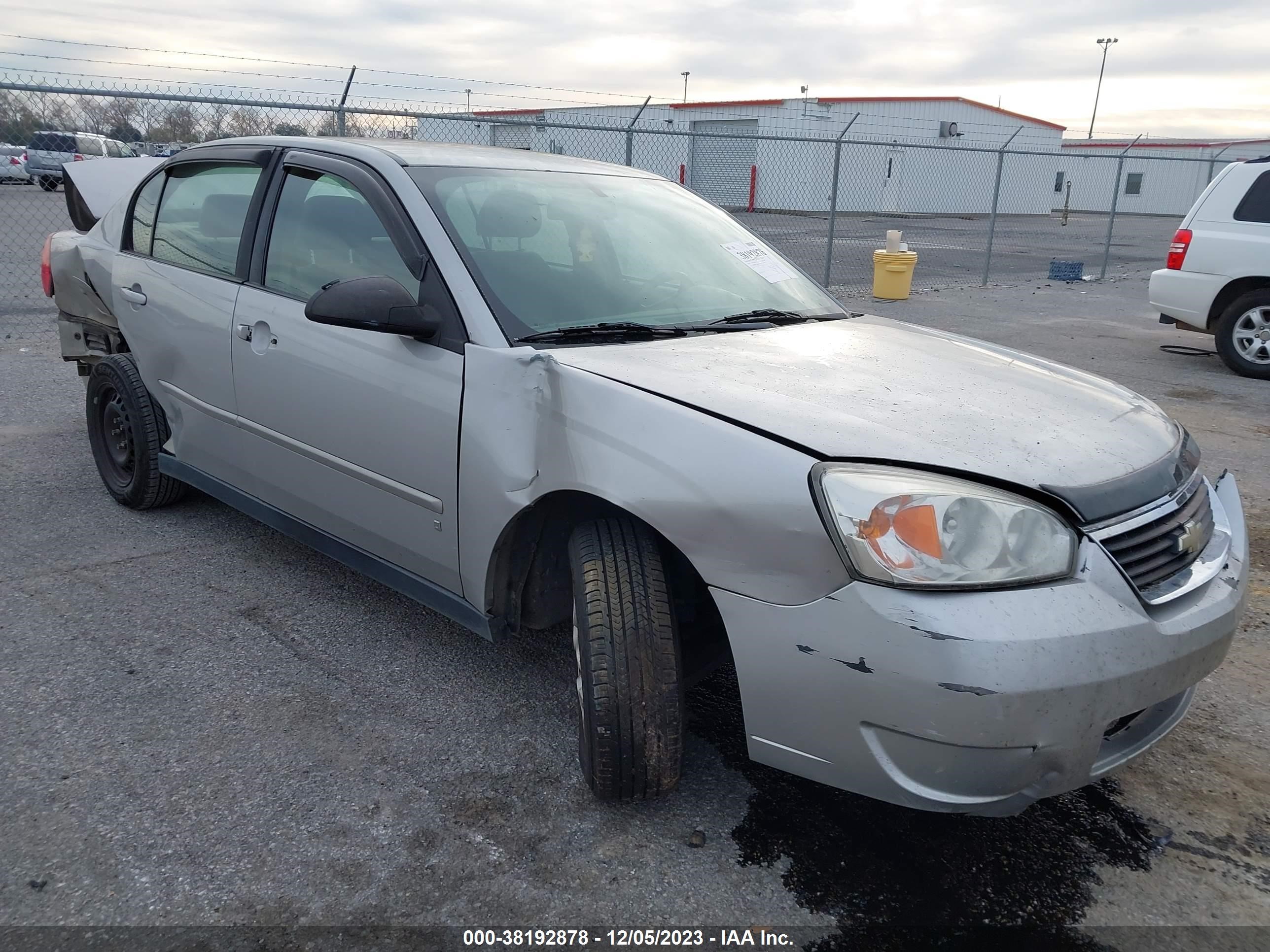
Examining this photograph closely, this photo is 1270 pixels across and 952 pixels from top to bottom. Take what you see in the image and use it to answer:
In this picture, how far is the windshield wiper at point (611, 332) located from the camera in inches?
107

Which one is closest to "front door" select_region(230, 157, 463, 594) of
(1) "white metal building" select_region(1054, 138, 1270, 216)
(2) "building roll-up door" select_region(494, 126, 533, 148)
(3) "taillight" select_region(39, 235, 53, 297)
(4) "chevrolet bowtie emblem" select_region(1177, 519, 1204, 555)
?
(4) "chevrolet bowtie emblem" select_region(1177, 519, 1204, 555)

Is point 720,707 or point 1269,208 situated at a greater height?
point 1269,208

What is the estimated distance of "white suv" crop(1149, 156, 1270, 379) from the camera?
8.42 meters

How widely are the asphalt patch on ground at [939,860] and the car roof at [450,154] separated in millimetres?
2126

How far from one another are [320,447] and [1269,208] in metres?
8.56

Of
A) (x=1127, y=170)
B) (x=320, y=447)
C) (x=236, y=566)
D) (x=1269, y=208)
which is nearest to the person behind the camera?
(x=320, y=447)

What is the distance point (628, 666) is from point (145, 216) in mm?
3283

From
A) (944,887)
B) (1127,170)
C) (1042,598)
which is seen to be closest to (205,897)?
(944,887)

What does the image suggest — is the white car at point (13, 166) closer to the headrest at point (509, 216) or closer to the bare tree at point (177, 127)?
the bare tree at point (177, 127)

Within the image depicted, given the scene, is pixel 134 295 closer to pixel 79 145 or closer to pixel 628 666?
pixel 628 666

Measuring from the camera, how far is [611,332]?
9.14ft

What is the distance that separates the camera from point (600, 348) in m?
2.65

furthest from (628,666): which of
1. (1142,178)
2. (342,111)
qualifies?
(1142,178)

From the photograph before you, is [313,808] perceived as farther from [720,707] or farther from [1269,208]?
[1269,208]
